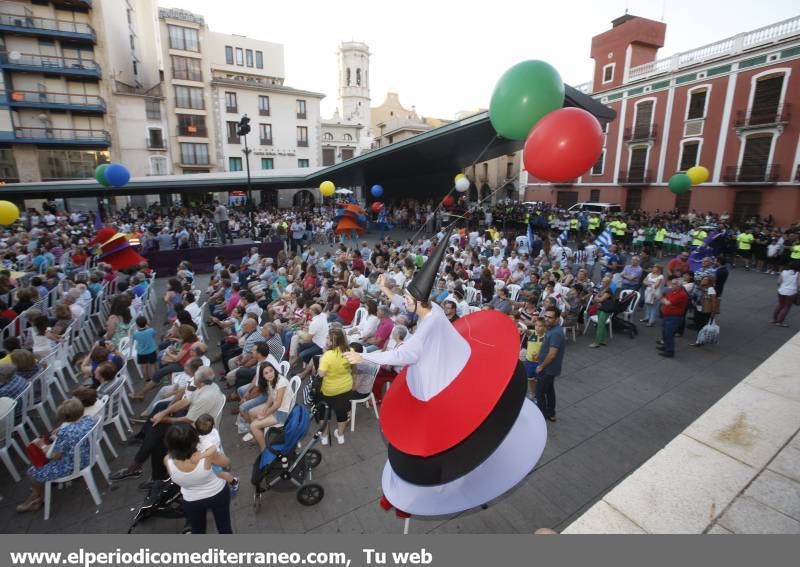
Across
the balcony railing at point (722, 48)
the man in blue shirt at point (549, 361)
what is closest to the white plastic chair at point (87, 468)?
the man in blue shirt at point (549, 361)

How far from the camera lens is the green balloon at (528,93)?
467 centimetres

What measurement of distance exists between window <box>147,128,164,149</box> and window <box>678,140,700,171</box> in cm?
3863

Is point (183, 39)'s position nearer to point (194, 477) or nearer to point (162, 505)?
point (162, 505)

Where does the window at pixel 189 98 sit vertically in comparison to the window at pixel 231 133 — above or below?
above

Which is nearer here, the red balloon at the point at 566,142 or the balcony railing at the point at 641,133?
the red balloon at the point at 566,142

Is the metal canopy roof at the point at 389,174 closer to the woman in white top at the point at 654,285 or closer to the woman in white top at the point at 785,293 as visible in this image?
the woman in white top at the point at 654,285

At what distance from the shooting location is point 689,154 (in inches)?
893

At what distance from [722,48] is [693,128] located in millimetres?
3969

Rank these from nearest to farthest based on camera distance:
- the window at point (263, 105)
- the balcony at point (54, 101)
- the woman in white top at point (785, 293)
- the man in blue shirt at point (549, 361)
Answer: the man in blue shirt at point (549, 361) → the woman in white top at point (785, 293) → the balcony at point (54, 101) → the window at point (263, 105)

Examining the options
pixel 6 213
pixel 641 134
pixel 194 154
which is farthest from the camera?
pixel 194 154

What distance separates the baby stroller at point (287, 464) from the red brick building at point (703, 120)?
24.9m

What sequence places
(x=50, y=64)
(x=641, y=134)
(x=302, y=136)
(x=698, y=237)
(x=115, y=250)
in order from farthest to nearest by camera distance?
1. (x=302, y=136)
2. (x=50, y=64)
3. (x=641, y=134)
4. (x=698, y=237)
5. (x=115, y=250)

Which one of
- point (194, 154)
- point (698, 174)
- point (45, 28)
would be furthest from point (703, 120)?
point (45, 28)

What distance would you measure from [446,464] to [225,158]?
130 feet
